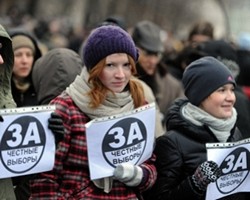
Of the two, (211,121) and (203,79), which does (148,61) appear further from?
(211,121)

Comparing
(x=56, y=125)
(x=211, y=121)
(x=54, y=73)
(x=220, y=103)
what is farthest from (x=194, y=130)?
(x=54, y=73)

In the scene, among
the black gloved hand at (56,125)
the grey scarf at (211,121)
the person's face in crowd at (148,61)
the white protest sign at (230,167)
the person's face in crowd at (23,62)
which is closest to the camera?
the black gloved hand at (56,125)

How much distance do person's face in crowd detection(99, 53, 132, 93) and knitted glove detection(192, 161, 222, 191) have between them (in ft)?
2.27

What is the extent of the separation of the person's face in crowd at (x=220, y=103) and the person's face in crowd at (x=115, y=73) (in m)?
0.61

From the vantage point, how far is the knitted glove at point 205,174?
16.5 feet

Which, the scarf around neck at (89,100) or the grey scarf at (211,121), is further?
the grey scarf at (211,121)

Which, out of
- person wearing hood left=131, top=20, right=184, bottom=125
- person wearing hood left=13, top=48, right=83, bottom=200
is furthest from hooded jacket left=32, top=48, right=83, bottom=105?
person wearing hood left=131, top=20, right=184, bottom=125

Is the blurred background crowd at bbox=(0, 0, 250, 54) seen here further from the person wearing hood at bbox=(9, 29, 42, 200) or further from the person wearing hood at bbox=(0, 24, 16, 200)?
the person wearing hood at bbox=(0, 24, 16, 200)

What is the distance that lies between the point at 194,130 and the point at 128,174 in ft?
1.96

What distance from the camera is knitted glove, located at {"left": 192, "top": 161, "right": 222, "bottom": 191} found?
5.04 m

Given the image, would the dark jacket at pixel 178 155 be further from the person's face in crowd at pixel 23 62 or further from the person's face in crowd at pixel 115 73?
the person's face in crowd at pixel 23 62

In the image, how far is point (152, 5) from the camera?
42.6m

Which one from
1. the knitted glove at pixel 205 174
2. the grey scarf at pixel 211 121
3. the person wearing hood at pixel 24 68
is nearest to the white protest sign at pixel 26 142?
the knitted glove at pixel 205 174

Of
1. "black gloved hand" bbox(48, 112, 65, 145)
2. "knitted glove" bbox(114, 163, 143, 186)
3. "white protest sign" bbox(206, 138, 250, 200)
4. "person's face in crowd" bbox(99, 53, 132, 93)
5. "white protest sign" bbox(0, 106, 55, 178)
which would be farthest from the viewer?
"white protest sign" bbox(206, 138, 250, 200)
